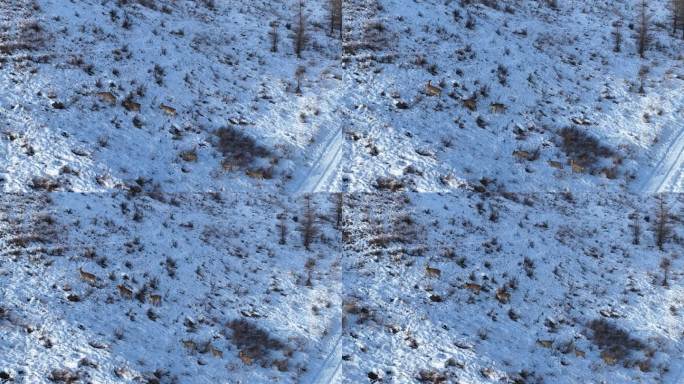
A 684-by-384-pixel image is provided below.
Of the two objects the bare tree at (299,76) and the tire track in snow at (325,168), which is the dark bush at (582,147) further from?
the bare tree at (299,76)

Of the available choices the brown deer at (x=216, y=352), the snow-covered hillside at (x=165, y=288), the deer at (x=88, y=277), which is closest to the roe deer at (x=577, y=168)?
the snow-covered hillside at (x=165, y=288)

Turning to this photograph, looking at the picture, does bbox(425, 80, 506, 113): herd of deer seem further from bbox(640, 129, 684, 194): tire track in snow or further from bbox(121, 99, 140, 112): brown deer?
bbox(121, 99, 140, 112): brown deer

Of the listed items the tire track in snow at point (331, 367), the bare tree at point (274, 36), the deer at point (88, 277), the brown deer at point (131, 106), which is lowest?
the tire track in snow at point (331, 367)

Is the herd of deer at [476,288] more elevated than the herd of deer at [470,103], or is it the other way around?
the herd of deer at [470,103]

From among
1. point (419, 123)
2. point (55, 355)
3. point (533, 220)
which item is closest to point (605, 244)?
point (533, 220)

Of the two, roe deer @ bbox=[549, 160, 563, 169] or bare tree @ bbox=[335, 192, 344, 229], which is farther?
roe deer @ bbox=[549, 160, 563, 169]

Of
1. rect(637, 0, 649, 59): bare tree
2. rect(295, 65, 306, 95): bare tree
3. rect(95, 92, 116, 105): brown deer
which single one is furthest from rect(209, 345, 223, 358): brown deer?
rect(637, 0, 649, 59): bare tree
